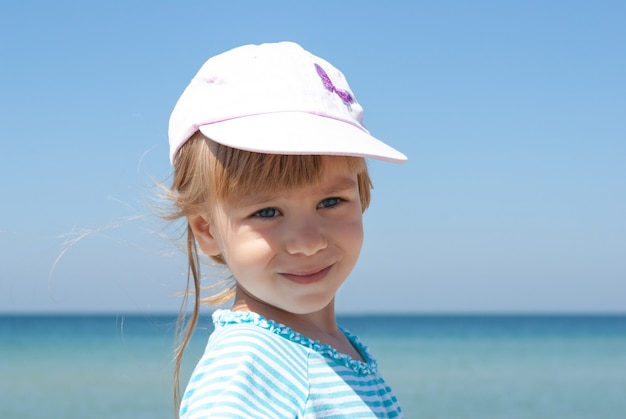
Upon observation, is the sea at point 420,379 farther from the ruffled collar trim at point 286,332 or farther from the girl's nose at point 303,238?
the girl's nose at point 303,238

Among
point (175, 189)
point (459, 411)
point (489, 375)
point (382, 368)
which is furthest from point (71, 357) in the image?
point (175, 189)

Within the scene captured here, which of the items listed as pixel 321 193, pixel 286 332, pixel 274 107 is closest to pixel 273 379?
pixel 286 332

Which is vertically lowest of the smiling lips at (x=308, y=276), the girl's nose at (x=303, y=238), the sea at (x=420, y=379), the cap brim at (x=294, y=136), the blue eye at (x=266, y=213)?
the sea at (x=420, y=379)

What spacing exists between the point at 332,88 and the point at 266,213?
31cm

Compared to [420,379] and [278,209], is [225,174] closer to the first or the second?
[278,209]

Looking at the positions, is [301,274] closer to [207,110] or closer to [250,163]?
[250,163]

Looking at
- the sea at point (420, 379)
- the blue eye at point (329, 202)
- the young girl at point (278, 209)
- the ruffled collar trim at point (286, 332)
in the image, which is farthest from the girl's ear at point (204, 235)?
the sea at point (420, 379)

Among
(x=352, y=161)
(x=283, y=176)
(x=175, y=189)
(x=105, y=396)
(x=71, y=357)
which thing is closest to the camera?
(x=283, y=176)

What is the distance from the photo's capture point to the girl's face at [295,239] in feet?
5.60

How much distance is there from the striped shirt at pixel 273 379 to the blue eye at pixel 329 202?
242 millimetres

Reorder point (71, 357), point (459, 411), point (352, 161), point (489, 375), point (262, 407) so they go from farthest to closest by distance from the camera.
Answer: point (71, 357) → point (489, 375) → point (459, 411) → point (352, 161) → point (262, 407)

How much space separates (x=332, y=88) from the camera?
6.10 feet

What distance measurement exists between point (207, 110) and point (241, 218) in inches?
9.0

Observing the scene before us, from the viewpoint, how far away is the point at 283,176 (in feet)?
5.57
